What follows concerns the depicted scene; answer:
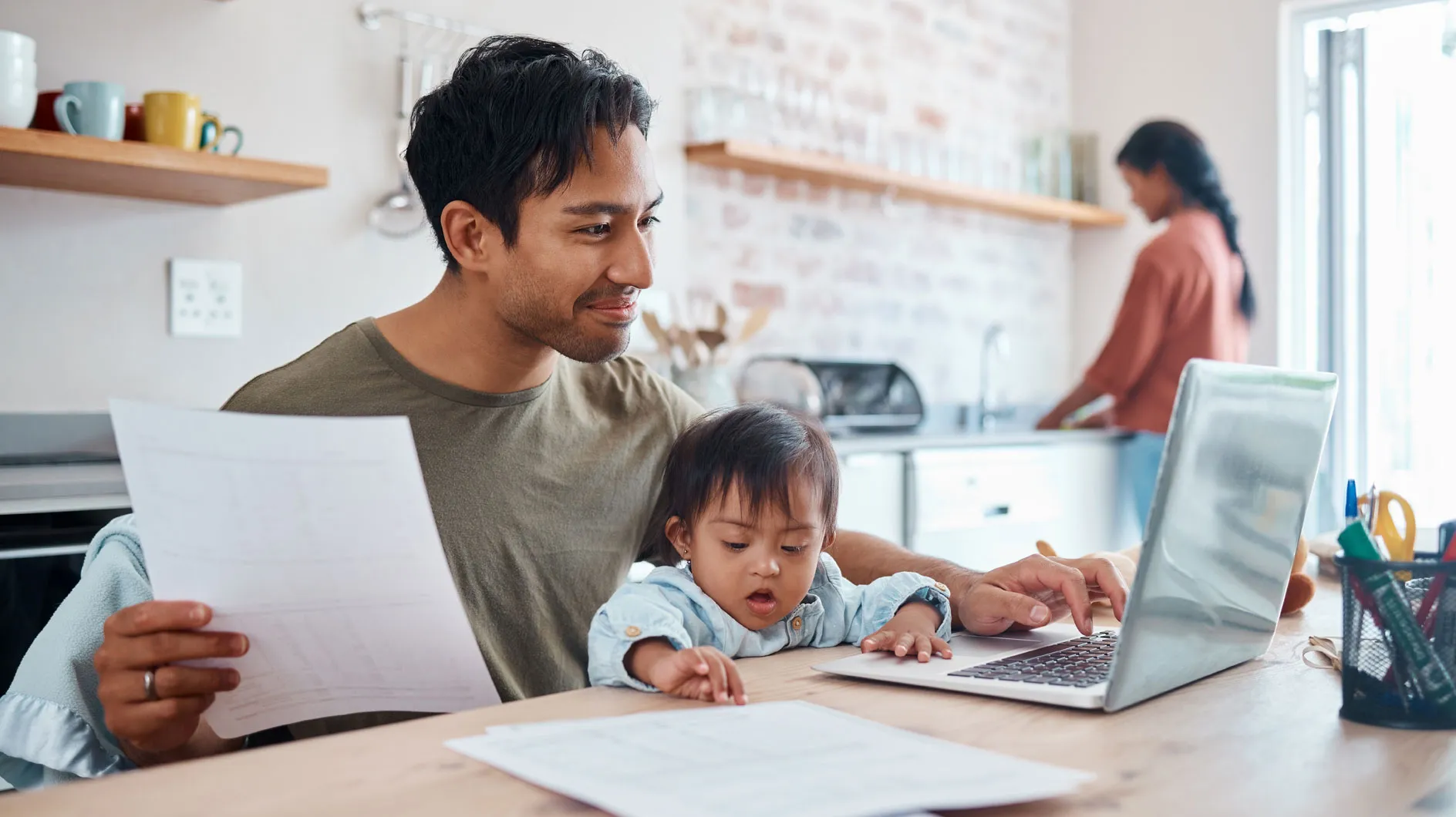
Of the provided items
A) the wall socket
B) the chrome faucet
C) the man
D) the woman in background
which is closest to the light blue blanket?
the man

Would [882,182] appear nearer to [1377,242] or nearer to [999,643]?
[1377,242]

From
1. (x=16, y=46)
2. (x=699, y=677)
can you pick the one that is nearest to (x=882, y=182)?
(x=16, y=46)

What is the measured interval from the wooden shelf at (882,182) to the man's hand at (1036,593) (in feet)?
7.54

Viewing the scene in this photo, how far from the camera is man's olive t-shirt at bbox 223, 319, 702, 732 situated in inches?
53.3

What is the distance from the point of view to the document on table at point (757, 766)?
647mm

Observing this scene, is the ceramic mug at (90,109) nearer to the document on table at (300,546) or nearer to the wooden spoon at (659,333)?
the wooden spoon at (659,333)

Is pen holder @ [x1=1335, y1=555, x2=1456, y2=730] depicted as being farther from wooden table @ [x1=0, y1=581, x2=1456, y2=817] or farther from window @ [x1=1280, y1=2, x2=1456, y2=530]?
window @ [x1=1280, y1=2, x2=1456, y2=530]

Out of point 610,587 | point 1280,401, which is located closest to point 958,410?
point 610,587

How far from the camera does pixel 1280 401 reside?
36.1 inches

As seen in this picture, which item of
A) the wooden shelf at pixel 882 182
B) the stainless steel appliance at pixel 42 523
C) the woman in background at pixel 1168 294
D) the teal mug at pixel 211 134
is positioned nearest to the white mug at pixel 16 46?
the teal mug at pixel 211 134

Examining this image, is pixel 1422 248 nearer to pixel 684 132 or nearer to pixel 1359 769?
pixel 684 132

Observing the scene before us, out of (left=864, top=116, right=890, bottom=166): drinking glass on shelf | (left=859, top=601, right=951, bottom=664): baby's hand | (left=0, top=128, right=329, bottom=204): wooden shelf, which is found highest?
(left=864, top=116, right=890, bottom=166): drinking glass on shelf

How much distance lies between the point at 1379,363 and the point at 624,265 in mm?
3803

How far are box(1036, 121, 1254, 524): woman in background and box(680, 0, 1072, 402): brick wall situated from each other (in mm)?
709
